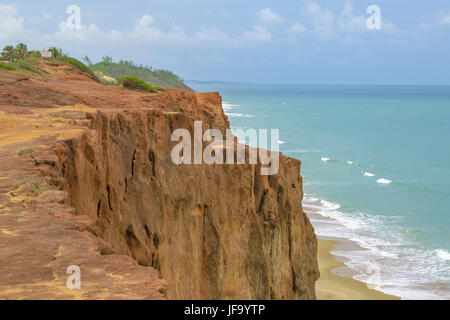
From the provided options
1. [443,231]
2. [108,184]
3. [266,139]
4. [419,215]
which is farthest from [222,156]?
[266,139]

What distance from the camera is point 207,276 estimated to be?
1628 cm

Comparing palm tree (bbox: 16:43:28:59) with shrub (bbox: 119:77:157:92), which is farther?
palm tree (bbox: 16:43:28:59)

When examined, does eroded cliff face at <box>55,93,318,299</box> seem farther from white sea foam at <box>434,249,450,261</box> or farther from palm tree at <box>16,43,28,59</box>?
palm tree at <box>16,43,28,59</box>

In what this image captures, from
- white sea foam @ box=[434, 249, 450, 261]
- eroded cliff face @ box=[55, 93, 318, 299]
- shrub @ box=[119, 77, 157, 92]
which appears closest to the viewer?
eroded cliff face @ box=[55, 93, 318, 299]

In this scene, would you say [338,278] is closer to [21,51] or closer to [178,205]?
[178,205]

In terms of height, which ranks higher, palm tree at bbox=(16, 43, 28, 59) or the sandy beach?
palm tree at bbox=(16, 43, 28, 59)

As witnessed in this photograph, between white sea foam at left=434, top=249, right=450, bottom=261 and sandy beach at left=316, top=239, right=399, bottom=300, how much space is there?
6083mm

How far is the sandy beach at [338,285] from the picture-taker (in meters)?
27.0

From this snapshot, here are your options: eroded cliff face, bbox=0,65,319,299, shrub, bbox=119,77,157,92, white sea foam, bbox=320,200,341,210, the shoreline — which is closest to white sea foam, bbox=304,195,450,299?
white sea foam, bbox=320,200,341,210

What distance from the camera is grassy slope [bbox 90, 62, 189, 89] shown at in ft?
528

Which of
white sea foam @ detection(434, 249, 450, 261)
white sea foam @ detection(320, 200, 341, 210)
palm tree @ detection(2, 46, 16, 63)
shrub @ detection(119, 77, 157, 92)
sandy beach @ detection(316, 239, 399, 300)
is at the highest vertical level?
palm tree @ detection(2, 46, 16, 63)

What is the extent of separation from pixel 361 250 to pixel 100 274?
30097 mm
